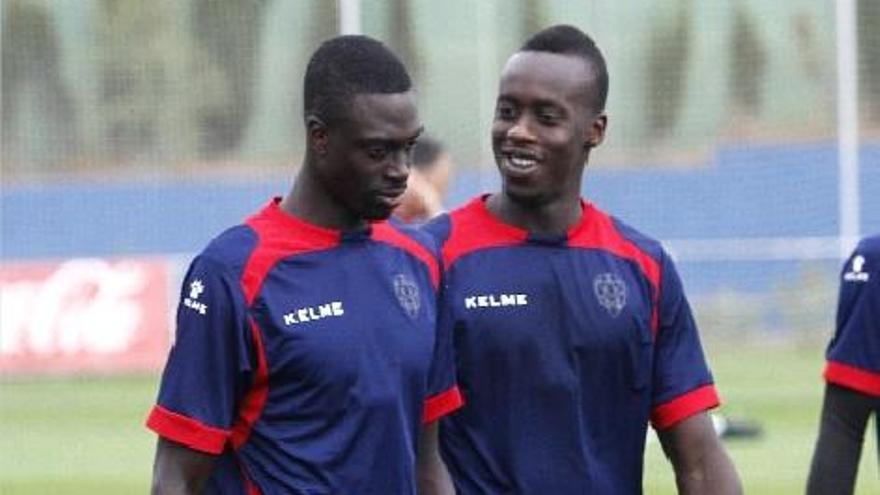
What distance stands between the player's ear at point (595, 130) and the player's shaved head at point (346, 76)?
23.5 inches

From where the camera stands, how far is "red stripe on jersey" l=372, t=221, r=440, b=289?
232 inches

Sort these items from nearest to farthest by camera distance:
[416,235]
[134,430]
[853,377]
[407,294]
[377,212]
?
1. [377,212]
2. [407,294]
3. [416,235]
4. [853,377]
5. [134,430]

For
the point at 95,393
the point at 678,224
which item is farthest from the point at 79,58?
the point at 678,224

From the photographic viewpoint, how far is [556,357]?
6.12 metres

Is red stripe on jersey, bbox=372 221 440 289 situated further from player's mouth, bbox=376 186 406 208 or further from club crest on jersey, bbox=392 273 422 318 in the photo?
player's mouth, bbox=376 186 406 208

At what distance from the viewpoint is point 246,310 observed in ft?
18.4

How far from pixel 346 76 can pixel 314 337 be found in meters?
0.56

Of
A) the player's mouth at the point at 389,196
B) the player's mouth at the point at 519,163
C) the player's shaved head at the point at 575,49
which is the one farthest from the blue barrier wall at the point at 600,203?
the player's mouth at the point at 389,196

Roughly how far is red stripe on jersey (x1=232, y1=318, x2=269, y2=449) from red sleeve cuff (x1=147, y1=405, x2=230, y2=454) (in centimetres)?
5

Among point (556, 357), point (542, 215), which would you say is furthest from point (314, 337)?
point (542, 215)

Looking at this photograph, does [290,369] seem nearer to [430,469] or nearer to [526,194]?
[430,469]

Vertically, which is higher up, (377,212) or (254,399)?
(377,212)

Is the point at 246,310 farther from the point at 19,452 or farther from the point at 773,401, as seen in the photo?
the point at 773,401

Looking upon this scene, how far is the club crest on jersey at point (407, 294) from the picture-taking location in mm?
5809
